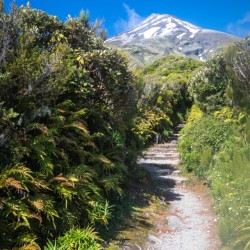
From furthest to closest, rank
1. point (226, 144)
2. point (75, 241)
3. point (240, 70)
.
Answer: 1. point (240, 70)
2. point (226, 144)
3. point (75, 241)

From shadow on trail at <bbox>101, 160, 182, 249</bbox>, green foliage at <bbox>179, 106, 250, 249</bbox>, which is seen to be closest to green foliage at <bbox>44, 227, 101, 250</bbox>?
shadow on trail at <bbox>101, 160, 182, 249</bbox>

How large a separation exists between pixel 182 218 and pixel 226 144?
3.27 m

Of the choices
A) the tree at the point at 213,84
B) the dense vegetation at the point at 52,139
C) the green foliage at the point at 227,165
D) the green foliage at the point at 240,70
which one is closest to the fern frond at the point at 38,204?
the dense vegetation at the point at 52,139

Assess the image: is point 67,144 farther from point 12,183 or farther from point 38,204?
point 12,183

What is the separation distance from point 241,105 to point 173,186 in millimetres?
5096

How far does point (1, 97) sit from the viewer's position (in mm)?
5594

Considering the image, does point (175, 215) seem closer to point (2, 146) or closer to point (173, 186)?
point (173, 186)

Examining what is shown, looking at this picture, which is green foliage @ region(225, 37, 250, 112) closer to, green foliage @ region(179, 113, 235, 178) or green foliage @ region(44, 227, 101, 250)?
green foliage @ region(179, 113, 235, 178)

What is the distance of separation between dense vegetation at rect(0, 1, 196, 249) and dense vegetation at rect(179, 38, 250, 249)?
2.34 metres

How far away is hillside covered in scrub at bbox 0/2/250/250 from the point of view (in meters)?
5.16

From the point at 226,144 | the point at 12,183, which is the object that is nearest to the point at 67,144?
the point at 12,183

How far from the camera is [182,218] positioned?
26.4 ft

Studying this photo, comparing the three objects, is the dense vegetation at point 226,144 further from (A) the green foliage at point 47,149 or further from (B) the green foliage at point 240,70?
(A) the green foliage at point 47,149

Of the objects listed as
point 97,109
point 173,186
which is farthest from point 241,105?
point 97,109
